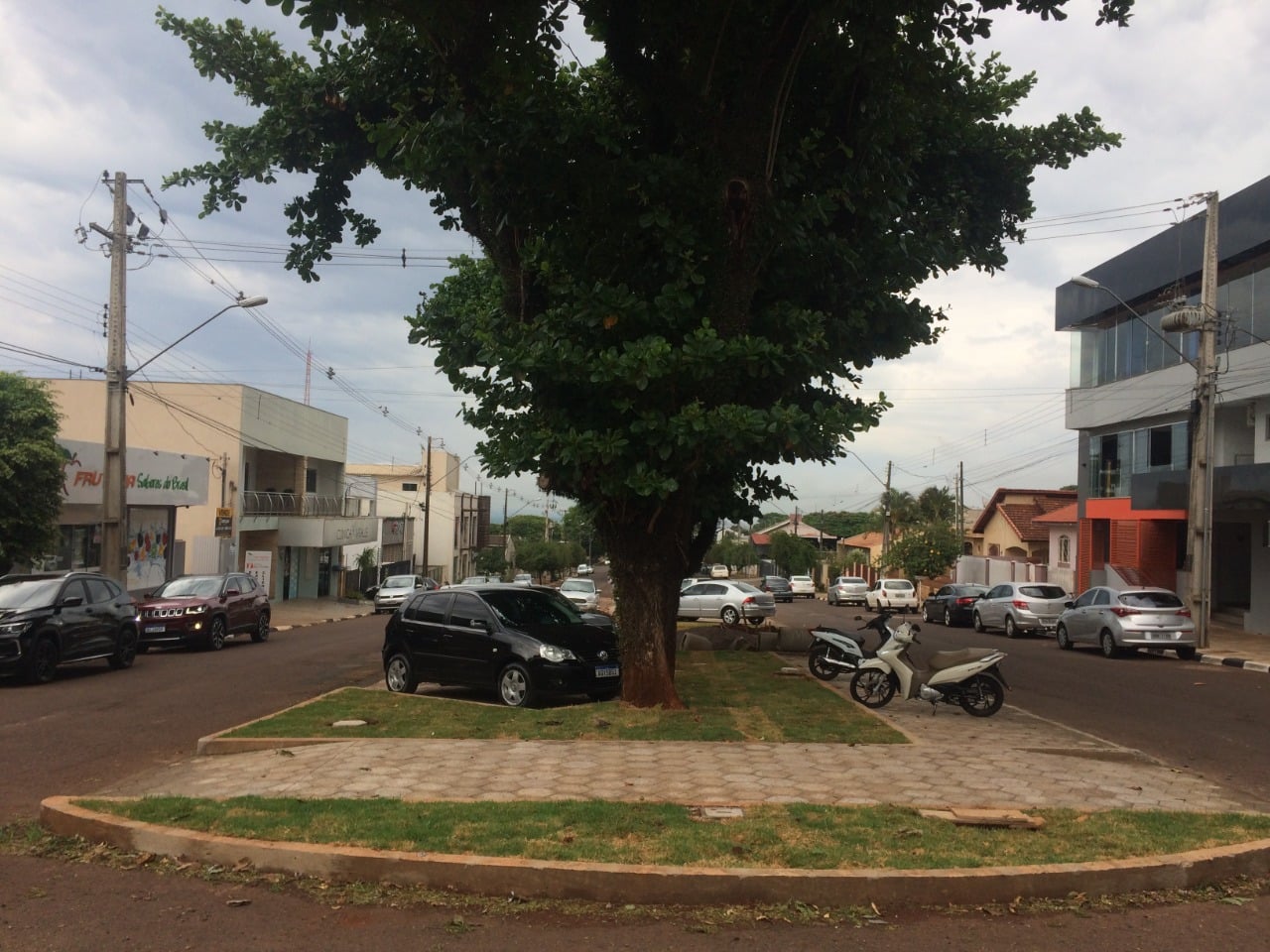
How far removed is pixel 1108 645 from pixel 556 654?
1481 cm

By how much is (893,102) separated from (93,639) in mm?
14420

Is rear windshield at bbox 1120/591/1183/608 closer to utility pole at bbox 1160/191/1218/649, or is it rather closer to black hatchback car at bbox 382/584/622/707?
utility pole at bbox 1160/191/1218/649

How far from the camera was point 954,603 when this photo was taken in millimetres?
32969

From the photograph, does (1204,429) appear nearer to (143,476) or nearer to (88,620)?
(88,620)

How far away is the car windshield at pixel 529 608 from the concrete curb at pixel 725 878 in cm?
687

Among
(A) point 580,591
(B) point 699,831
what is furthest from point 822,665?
(A) point 580,591

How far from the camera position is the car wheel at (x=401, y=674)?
13461mm

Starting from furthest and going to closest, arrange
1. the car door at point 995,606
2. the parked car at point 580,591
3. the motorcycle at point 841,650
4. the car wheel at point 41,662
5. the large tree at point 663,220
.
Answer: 1. the parked car at point 580,591
2. the car door at point 995,606
3. the car wheel at point 41,662
4. the motorcycle at point 841,650
5. the large tree at point 663,220

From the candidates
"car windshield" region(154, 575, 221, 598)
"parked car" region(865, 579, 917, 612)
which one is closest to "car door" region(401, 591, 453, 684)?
"car windshield" region(154, 575, 221, 598)

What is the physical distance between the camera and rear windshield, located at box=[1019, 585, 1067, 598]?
28.1 meters

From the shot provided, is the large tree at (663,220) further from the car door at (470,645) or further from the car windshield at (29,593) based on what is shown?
the car windshield at (29,593)

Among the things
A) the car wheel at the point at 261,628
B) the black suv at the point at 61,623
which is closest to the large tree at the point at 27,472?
the black suv at the point at 61,623

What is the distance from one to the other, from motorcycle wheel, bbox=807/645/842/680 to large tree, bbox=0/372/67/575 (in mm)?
15191

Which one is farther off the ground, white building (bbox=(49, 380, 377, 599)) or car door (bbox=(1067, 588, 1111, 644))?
white building (bbox=(49, 380, 377, 599))
